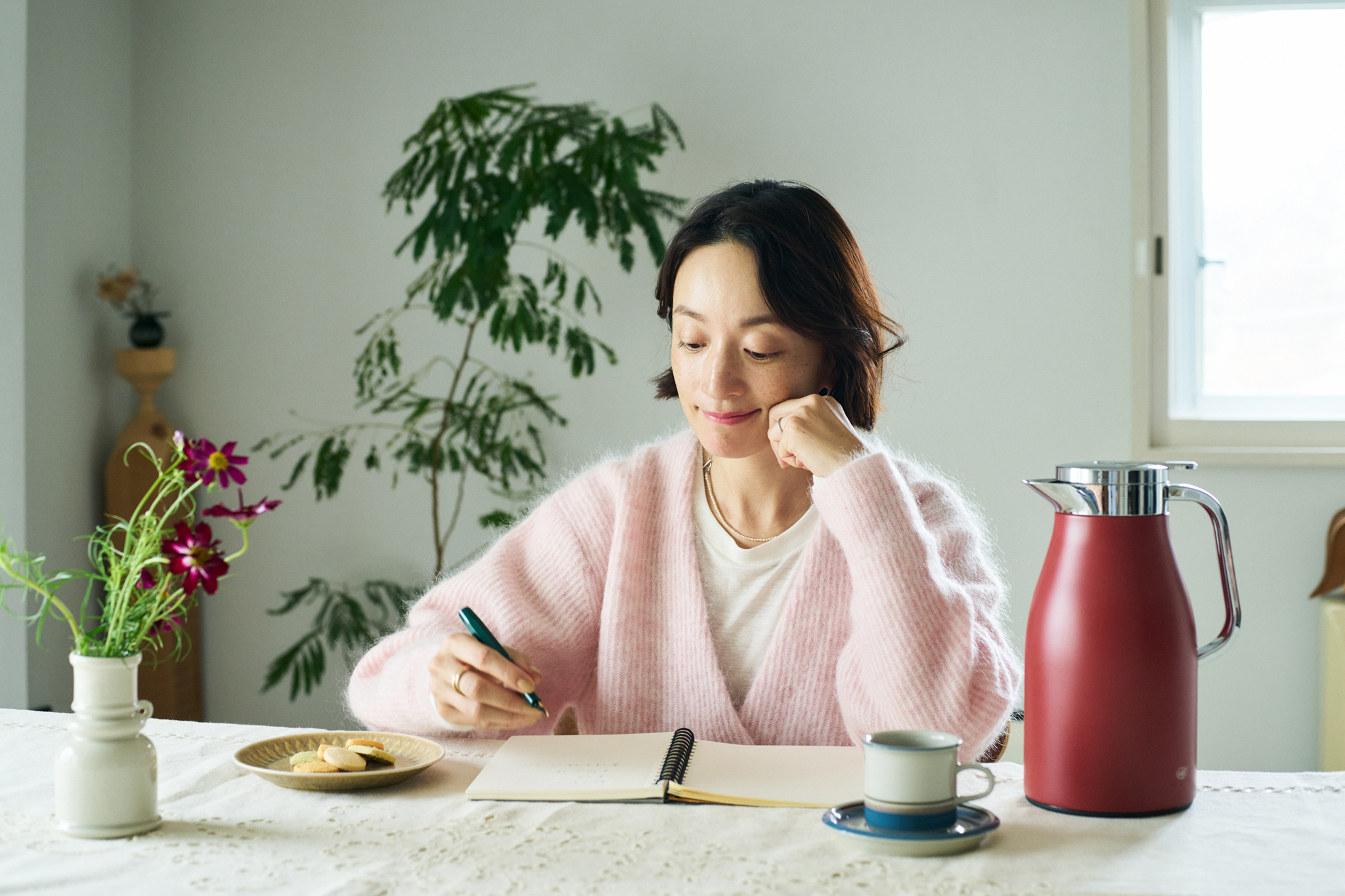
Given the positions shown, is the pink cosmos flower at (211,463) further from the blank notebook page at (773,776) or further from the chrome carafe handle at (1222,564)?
the chrome carafe handle at (1222,564)

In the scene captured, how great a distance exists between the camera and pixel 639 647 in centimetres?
131

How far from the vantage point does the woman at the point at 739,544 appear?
3.75 feet

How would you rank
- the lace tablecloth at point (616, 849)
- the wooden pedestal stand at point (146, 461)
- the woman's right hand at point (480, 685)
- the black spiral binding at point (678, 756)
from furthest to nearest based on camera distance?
1. the wooden pedestal stand at point (146, 461)
2. the woman's right hand at point (480, 685)
3. the black spiral binding at point (678, 756)
4. the lace tablecloth at point (616, 849)

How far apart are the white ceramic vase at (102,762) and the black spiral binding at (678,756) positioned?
0.39 meters

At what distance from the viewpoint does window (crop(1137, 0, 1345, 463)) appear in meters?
2.43

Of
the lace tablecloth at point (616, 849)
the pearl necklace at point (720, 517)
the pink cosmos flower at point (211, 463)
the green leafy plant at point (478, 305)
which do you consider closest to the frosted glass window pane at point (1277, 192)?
the green leafy plant at point (478, 305)

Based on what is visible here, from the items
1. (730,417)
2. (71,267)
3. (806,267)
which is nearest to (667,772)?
(730,417)

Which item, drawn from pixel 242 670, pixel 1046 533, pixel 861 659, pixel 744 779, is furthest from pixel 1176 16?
pixel 242 670

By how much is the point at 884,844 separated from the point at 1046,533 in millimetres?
1888

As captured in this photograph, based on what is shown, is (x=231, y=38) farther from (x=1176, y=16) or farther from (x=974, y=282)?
(x=1176, y=16)

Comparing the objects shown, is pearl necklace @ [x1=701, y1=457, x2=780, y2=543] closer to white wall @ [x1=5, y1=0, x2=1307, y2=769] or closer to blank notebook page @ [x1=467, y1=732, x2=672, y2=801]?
blank notebook page @ [x1=467, y1=732, x2=672, y2=801]

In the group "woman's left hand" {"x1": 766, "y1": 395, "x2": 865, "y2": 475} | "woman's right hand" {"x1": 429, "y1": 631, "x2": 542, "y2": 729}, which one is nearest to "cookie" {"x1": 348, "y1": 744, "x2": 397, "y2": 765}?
"woman's right hand" {"x1": 429, "y1": 631, "x2": 542, "y2": 729}

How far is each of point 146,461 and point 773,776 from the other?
2.24 meters

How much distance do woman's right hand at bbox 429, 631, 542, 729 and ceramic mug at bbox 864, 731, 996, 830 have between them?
374 millimetres
